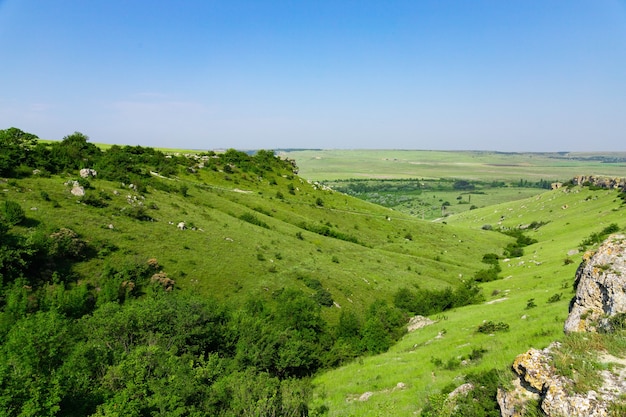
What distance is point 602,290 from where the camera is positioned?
19.0 meters

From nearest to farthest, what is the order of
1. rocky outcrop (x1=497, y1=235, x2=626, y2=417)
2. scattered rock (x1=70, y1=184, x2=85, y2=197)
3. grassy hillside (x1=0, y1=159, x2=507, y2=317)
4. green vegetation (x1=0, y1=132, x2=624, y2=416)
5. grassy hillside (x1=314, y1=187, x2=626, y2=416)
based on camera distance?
rocky outcrop (x1=497, y1=235, x2=626, y2=417)
green vegetation (x1=0, y1=132, x2=624, y2=416)
grassy hillside (x1=314, y1=187, x2=626, y2=416)
grassy hillside (x1=0, y1=159, x2=507, y2=317)
scattered rock (x1=70, y1=184, x2=85, y2=197)

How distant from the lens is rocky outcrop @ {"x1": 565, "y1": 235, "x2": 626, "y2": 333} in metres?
17.8

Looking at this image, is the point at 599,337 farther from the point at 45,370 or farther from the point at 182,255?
the point at 182,255

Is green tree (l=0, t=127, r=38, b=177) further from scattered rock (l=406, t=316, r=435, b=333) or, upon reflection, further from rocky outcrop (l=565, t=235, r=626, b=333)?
rocky outcrop (l=565, t=235, r=626, b=333)

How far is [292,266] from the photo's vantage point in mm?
56844

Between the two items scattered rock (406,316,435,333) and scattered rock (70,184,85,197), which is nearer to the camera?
scattered rock (406,316,435,333)

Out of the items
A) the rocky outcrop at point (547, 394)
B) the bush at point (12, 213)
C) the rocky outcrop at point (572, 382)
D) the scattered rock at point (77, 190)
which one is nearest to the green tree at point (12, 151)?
the scattered rock at point (77, 190)

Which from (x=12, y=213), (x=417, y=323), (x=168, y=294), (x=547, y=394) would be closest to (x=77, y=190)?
(x=12, y=213)

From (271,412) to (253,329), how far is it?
518 inches

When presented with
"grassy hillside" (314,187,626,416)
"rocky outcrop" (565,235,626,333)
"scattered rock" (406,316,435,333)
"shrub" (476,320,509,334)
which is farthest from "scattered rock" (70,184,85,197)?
"rocky outcrop" (565,235,626,333)

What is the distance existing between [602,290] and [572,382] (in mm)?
10728

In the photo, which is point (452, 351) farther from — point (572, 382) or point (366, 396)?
point (572, 382)

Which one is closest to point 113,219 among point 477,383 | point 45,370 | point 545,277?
point 45,370

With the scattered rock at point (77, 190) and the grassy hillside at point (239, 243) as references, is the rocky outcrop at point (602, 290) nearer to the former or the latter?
the grassy hillside at point (239, 243)
